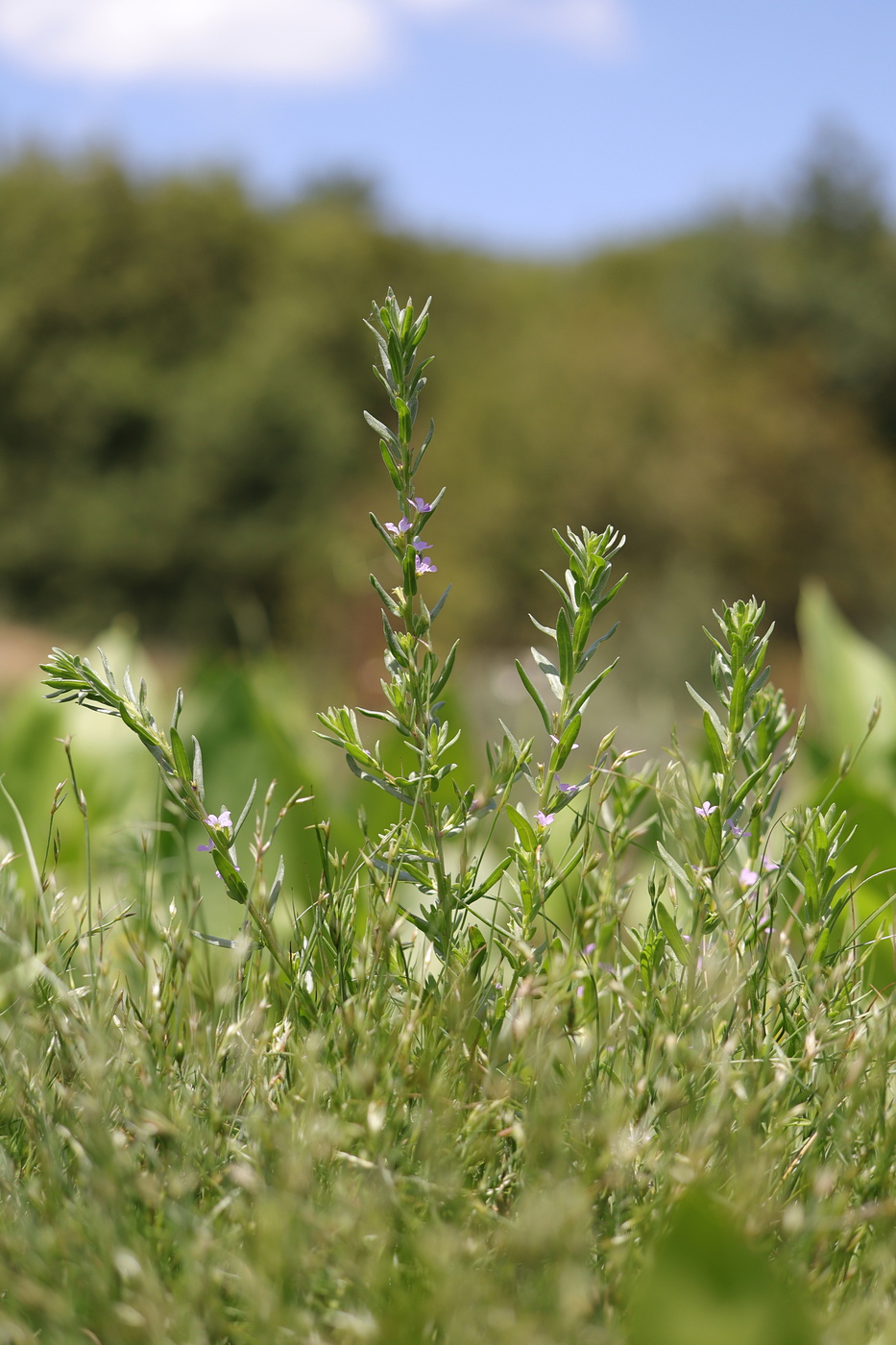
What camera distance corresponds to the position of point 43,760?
1.76m

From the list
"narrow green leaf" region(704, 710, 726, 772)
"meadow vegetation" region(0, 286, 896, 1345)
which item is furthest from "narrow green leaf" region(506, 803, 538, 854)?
"narrow green leaf" region(704, 710, 726, 772)

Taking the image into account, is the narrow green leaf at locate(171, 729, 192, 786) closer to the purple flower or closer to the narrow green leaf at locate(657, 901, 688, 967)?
the purple flower

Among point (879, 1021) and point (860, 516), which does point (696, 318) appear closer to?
point (860, 516)

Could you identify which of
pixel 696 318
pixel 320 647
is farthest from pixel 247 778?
pixel 696 318

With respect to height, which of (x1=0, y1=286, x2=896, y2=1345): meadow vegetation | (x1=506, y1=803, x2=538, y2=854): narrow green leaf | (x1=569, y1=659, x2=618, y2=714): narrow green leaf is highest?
(x1=569, y1=659, x2=618, y2=714): narrow green leaf

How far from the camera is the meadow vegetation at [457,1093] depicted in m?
0.53

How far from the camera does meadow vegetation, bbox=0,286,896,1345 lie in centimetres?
53

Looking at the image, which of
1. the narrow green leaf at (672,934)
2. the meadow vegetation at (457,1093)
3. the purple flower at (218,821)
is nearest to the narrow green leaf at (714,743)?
the meadow vegetation at (457,1093)

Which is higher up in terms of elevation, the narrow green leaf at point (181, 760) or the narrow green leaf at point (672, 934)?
the narrow green leaf at point (181, 760)

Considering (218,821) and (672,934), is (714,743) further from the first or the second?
(218,821)

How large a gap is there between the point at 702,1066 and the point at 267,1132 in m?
0.27

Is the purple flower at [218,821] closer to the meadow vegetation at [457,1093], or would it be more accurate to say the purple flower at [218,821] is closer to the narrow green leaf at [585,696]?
the meadow vegetation at [457,1093]

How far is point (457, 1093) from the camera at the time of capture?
2.33 feet

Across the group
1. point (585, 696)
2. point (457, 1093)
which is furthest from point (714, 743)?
point (457, 1093)
